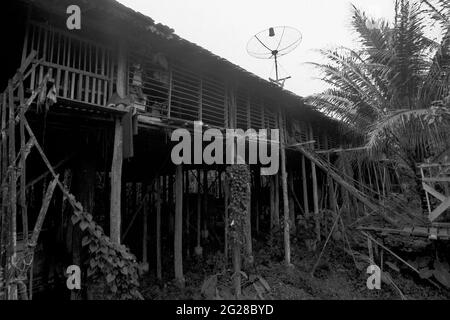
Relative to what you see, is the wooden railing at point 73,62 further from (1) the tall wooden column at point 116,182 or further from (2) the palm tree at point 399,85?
(2) the palm tree at point 399,85

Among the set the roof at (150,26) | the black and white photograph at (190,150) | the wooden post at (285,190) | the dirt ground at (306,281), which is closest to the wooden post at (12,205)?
the black and white photograph at (190,150)

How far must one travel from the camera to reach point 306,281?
7512 millimetres

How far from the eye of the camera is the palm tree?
6535 millimetres

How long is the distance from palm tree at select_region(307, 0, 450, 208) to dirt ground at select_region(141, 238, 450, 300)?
115 inches

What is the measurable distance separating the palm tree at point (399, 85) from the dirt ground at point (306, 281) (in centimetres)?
292

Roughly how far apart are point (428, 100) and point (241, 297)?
7269 millimetres

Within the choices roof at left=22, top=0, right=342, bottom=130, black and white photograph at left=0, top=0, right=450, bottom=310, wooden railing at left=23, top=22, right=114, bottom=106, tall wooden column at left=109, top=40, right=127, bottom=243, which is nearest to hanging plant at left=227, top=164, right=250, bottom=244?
black and white photograph at left=0, top=0, right=450, bottom=310

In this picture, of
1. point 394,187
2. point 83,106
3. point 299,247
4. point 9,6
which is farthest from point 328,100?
point 394,187

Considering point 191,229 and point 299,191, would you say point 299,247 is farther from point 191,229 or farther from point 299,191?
point 299,191

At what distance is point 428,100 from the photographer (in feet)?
24.0

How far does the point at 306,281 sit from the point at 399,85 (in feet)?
20.6

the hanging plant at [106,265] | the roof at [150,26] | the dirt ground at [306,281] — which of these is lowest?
the dirt ground at [306,281]

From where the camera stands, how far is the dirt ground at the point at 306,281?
6.64 meters

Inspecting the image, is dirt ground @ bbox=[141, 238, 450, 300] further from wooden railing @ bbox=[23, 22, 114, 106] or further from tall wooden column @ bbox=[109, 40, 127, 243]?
wooden railing @ bbox=[23, 22, 114, 106]
